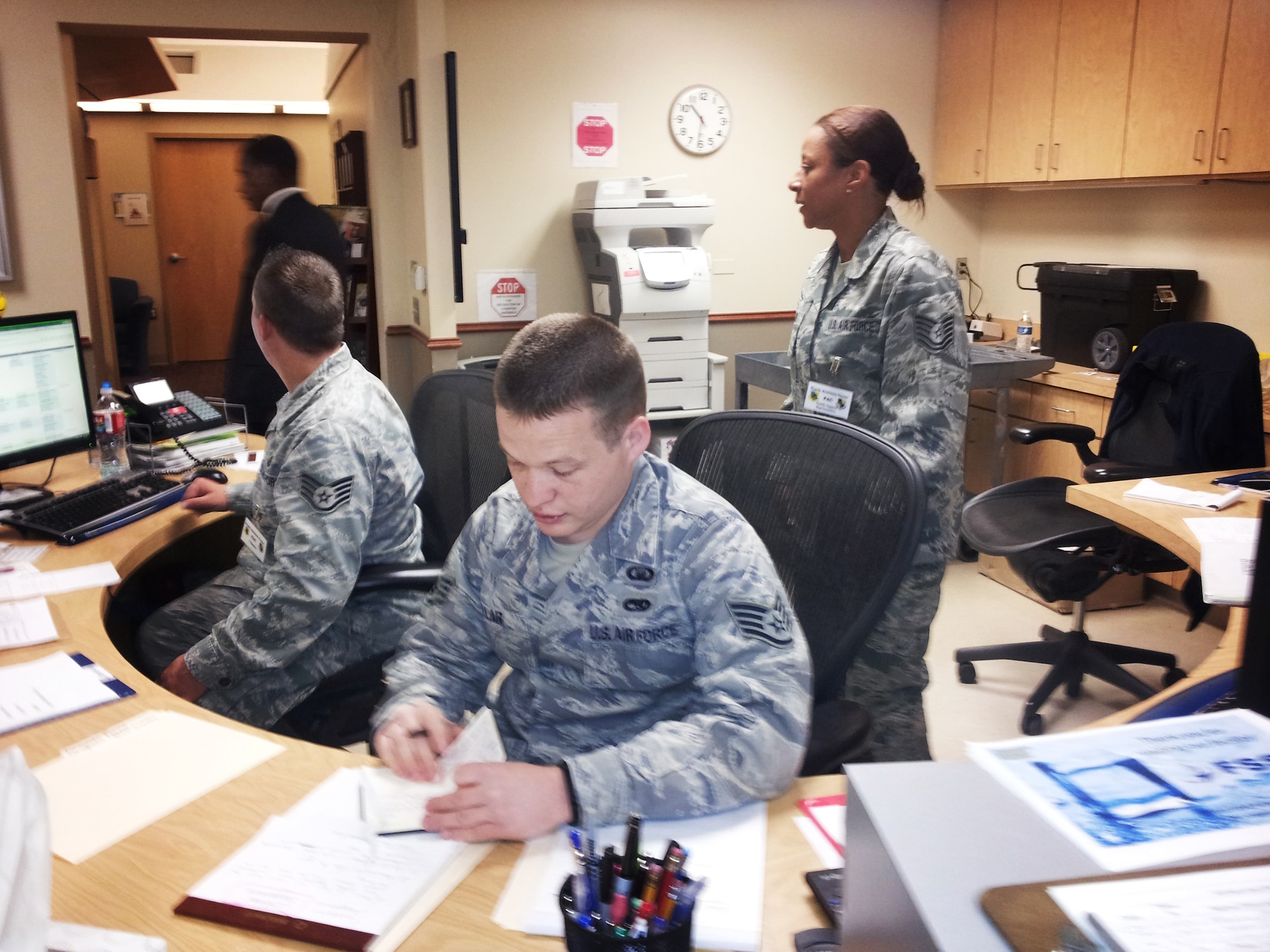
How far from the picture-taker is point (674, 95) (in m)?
4.31

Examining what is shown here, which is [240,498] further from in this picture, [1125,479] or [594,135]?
[594,135]

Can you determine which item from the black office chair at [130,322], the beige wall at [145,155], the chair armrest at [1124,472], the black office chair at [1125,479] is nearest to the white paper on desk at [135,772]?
the black office chair at [1125,479]

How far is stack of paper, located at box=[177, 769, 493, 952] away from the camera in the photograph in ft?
2.72

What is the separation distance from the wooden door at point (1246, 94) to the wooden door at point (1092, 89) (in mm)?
418

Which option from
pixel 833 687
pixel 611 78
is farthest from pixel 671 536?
pixel 611 78

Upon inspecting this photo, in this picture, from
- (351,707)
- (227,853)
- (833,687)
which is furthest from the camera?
(351,707)

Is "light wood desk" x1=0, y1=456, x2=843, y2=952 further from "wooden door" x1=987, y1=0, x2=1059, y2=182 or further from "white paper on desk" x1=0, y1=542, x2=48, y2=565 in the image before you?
"wooden door" x1=987, y1=0, x2=1059, y2=182

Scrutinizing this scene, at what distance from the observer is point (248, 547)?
1979 mm

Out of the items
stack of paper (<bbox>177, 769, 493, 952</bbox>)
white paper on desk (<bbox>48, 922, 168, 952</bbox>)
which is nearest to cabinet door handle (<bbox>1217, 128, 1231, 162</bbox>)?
stack of paper (<bbox>177, 769, 493, 952</bbox>)

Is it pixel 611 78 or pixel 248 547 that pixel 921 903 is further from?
pixel 611 78

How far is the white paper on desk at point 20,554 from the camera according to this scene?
1.82 m

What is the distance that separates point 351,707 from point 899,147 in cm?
154

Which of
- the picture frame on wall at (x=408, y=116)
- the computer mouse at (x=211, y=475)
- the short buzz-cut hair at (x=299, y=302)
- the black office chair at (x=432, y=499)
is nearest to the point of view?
the black office chair at (x=432, y=499)

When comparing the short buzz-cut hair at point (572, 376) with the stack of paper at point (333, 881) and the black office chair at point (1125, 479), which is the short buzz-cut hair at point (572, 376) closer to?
the stack of paper at point (333, 881)
